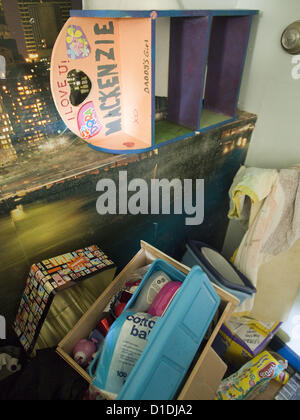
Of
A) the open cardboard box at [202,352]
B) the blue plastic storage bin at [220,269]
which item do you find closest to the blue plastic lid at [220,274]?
the blue plastic storage bin at [220,269]

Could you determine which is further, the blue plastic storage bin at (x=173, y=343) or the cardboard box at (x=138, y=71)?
the cardboard box at (x=138, y=71)

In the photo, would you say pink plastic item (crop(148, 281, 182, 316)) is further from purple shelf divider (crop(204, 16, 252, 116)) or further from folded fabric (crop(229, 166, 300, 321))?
purple shelf divider (crop(204, 16, 252, 116))

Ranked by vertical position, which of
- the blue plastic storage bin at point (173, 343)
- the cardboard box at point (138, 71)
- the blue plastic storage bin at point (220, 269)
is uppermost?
the cardboard box at point (138, 71)

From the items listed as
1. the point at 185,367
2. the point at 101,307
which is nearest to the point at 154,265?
the point at 101,307

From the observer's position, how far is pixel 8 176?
0.96 metres

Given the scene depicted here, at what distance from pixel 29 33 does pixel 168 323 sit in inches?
45.1

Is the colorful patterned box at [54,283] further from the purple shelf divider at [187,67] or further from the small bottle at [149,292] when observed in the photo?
the purple shelf divider at [187,67]

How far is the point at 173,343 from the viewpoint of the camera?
74 centimetres

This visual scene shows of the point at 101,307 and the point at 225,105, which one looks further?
the point at 225,105

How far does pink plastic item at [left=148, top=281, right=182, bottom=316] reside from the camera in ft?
Result: 3.25

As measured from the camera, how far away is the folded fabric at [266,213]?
132 cm

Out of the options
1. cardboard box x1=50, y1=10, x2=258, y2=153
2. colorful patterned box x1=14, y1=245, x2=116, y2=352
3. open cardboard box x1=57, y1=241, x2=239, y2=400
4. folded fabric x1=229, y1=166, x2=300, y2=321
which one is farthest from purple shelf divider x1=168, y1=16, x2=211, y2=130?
colorful patterned box x1=14, y1=245, x2=116, y2=352

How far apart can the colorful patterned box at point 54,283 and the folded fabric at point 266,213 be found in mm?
799

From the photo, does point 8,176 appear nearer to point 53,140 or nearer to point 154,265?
point 53,140
